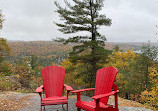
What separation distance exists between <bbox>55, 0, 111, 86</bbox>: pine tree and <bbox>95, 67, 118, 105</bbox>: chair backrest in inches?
189

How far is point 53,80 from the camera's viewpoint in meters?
4.19

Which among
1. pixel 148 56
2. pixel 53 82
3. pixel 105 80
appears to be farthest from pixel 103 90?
pixel 148 56

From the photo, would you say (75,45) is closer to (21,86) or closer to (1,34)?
(21,86)

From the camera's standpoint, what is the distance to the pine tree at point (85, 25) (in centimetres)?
844

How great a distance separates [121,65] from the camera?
67.7 ft

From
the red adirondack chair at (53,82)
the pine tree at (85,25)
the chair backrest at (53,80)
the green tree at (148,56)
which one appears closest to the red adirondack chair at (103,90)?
the red adirondack chair at (53,82)

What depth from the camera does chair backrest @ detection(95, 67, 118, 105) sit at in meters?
3.09

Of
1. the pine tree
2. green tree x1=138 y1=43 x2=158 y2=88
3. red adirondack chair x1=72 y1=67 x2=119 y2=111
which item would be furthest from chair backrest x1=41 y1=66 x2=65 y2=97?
green tree x1=138 y1=43 x2=158 y2=88

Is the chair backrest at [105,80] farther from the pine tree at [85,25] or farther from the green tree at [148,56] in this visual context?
the green tree at [148,56]

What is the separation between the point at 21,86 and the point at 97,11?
19.9 feet

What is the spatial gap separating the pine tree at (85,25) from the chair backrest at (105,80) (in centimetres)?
480

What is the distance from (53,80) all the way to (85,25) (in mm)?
5343

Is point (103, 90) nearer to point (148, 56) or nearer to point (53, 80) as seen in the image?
point (53, 80)

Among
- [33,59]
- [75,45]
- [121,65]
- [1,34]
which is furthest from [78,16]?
[33,59]
